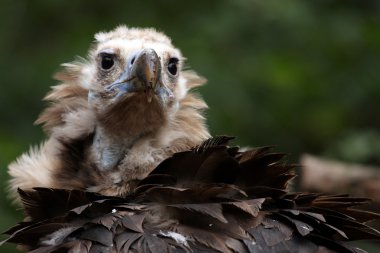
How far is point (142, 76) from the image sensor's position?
5.04m

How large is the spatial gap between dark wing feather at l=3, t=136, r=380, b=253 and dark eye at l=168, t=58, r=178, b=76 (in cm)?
97

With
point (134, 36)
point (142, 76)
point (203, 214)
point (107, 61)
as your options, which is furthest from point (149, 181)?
point (134, 36)

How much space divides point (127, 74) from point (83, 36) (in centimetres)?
402

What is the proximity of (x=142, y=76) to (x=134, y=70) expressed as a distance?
6 cm

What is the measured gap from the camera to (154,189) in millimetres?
4422

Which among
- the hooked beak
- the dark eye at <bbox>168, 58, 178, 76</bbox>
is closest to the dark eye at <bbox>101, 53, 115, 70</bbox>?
the hooked beak

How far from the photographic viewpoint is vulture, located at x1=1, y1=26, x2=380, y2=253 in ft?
14.0

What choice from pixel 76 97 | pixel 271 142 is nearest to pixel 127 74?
pixel 76 97

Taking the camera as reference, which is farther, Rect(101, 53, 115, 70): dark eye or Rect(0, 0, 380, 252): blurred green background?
Rect(0, 0, 380, 252): blurred green background

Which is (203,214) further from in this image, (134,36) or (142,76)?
(134,36)

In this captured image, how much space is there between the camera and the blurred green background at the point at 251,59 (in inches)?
356

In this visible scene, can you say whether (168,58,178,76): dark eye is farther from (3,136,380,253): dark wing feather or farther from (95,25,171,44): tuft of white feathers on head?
(3,136,380,253): dark wing feather

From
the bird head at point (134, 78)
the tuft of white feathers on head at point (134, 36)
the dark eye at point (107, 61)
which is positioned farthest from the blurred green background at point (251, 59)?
the dark eye at point (107, 61)

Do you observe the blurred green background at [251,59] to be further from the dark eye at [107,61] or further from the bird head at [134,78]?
the dark eye at [107,61]
